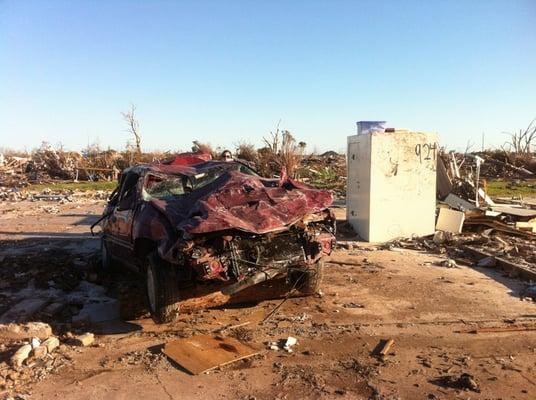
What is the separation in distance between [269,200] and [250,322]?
143 cm

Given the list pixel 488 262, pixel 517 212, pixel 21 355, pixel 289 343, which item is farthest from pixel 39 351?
pixel 517 212

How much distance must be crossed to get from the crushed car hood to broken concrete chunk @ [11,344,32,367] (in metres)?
1.88

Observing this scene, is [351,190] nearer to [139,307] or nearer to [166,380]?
[139,307]

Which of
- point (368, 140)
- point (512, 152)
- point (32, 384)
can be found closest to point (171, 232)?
point (32, 384)

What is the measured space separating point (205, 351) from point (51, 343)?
161cm

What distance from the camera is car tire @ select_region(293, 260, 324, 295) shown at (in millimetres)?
Result: 6527

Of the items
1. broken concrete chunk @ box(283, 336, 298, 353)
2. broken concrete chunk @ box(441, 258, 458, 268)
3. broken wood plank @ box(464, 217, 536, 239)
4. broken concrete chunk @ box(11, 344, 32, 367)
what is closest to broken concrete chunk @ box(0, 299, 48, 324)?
broken concrete chunk @ box(11, 344, 32, 367)

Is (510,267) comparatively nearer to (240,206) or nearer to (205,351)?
(240,206)

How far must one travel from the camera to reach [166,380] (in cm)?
450

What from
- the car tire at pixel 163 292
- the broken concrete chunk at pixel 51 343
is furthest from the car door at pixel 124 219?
the broken concrete chunk at pixel 51 343

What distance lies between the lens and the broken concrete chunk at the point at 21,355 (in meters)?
4.86

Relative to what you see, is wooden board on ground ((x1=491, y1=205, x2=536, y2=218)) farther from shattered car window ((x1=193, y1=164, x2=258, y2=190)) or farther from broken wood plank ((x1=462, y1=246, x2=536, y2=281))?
shattered car window ((x1=193, y1=164, x2=258, y2=190))

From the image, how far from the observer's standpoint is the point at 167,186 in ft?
22.9

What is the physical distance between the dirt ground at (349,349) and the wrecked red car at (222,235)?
19.9 inches
